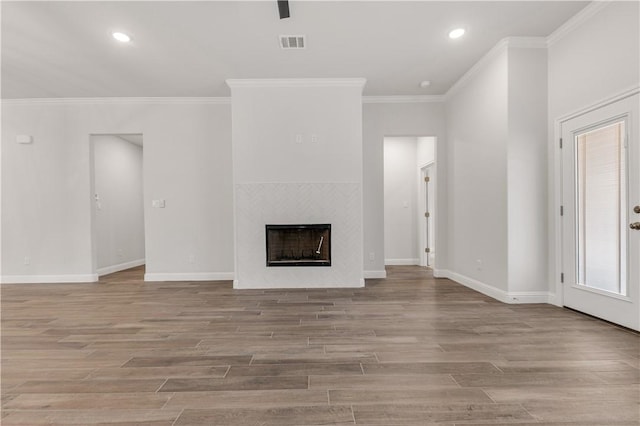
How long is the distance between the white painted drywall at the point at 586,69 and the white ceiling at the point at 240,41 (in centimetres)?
25

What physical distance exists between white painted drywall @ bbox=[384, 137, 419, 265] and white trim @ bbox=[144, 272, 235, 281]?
127 inches

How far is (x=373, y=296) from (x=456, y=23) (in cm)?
317

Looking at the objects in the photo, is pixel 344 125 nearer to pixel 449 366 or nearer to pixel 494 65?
pixel 494 65

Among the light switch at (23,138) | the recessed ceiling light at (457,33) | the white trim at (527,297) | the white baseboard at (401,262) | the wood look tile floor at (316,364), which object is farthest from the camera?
the white baseboard at (401,262)

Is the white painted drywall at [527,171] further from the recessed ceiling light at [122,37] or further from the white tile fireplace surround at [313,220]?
the recessed ceiling light at [122,37]

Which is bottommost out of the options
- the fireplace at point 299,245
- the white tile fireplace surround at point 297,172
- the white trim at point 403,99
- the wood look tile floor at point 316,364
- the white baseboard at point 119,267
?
the white baseboard at point 119,267

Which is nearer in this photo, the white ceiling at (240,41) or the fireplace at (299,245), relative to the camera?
the white ceiling at (240,41)

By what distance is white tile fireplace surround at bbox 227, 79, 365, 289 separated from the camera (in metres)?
4.48

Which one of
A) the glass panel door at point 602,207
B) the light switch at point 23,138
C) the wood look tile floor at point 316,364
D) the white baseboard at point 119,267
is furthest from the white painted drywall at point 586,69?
the light switch at point 23,138

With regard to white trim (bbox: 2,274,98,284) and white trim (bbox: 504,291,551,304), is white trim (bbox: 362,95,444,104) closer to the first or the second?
white trim (bbox: 504,291,551,304)

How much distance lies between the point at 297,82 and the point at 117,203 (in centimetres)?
458

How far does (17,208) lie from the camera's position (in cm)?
518

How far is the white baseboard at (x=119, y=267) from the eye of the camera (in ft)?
19.0

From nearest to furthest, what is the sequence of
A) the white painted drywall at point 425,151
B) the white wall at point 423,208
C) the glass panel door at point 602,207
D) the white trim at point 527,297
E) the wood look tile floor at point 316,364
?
the wood look tile floor at point 316,364 < the glass panel door at point 602,207 < the white trim at point 527,297 < the white painted drywall at point 425,151 < the white wall at point 423,208
